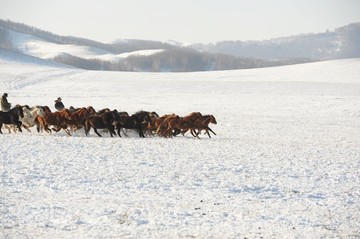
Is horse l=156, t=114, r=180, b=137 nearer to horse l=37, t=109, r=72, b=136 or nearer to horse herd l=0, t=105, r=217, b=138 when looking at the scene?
horse herd l=0, t=105, r=217, b=138

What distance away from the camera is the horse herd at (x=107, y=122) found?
19.9 meters

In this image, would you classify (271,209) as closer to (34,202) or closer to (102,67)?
(34,202)

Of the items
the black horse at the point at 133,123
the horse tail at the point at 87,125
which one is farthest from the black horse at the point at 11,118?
the black horse at the point at 133,123

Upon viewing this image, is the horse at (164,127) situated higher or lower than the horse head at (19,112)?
lower

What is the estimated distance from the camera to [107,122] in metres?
19.9

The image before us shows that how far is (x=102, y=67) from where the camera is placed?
179 m

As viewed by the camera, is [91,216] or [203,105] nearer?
[91,216]

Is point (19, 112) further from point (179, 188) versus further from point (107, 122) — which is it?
point (179, 188)

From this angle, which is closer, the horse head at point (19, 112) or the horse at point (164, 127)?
the horse at point (164, 127)

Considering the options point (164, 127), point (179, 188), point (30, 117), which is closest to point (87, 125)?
point (30, 117)

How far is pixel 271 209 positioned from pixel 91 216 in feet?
9.84

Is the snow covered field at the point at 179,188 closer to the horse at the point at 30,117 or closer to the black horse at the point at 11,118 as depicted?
the horse at the point at 30,117

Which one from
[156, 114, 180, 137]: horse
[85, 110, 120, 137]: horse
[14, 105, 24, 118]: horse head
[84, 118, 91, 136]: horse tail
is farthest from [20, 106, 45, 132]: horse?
[156, 114, 180, 137]: horse

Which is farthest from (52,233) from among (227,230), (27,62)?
(27,62)
